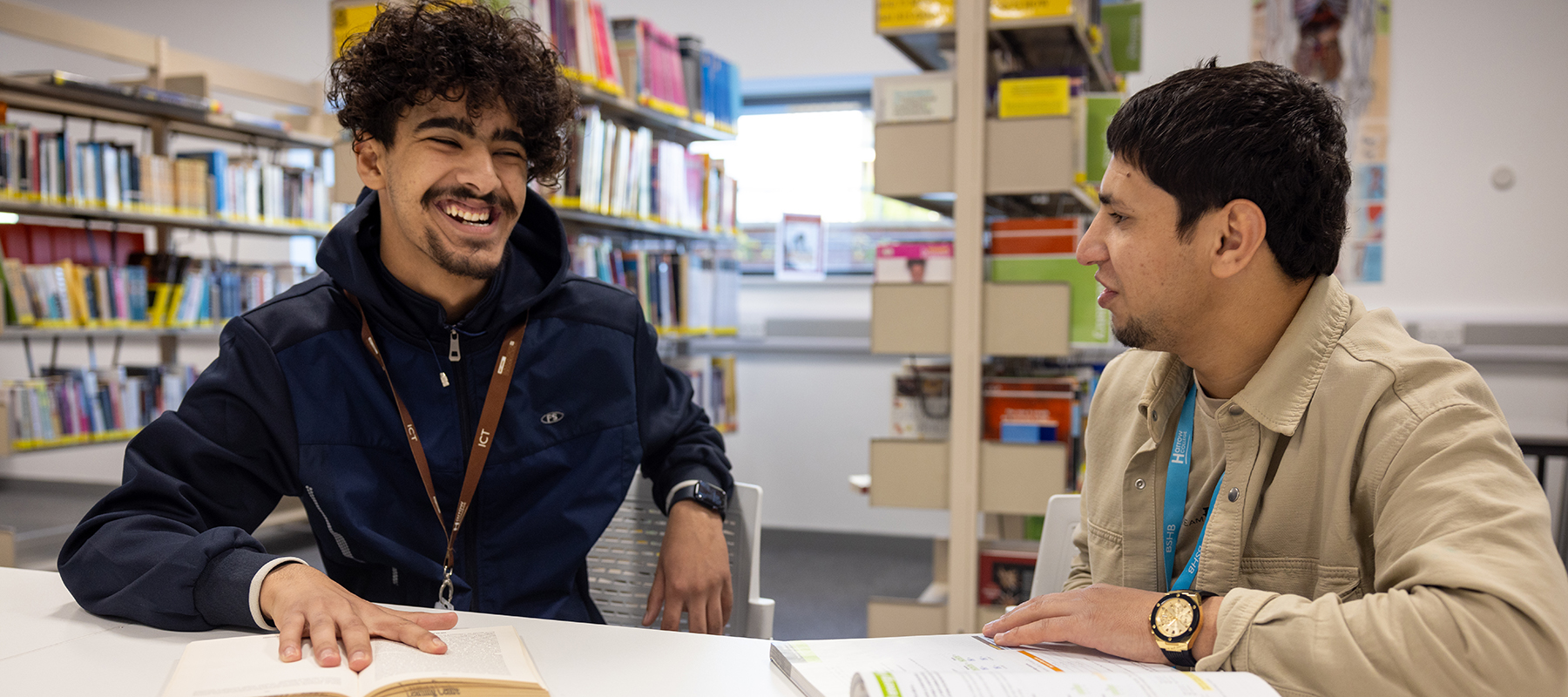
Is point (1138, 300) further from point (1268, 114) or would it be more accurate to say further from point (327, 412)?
point (327, 412)

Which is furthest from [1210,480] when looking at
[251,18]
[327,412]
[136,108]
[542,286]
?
[251,18]

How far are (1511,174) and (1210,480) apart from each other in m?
3.96

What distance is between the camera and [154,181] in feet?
13.6

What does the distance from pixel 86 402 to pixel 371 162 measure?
341cm

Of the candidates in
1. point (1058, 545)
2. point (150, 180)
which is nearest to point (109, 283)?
point (150, 180)

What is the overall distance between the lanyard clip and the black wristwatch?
320mm

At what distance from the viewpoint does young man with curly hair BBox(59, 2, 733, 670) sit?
1309mm

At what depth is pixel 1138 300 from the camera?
3.72 ft

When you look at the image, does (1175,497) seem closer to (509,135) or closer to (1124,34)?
(509,135)

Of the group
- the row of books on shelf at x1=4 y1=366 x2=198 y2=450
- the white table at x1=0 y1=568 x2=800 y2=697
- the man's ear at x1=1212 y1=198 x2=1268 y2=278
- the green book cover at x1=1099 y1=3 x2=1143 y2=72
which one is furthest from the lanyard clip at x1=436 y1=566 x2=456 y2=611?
the green book cover at x1=1099 y1=3 x2=1143 y2=72

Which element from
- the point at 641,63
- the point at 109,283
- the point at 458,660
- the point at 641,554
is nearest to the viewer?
the point at 458,660

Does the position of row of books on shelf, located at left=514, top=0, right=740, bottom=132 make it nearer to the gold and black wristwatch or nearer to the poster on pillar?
the gold and black wristwatch

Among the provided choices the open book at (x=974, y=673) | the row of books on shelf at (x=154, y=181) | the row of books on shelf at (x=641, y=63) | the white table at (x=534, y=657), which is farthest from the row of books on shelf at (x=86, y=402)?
the open book at (x=974, y=673)

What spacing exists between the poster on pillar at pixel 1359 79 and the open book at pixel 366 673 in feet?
14.1
